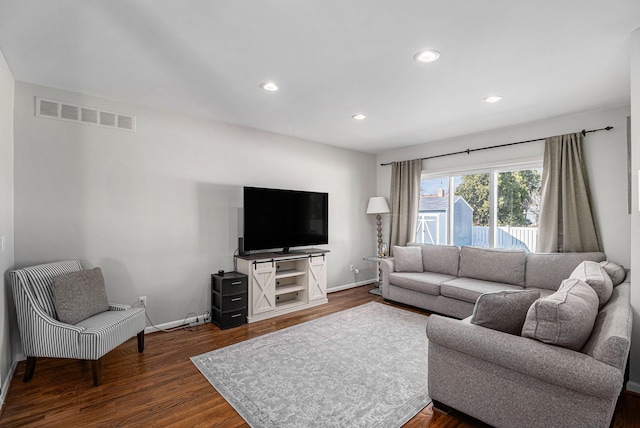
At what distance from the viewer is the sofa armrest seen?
57.1 inches

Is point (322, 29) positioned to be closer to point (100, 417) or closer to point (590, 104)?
point (100, 417)

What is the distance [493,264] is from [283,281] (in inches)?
113

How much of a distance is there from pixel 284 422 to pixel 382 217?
14.3ft

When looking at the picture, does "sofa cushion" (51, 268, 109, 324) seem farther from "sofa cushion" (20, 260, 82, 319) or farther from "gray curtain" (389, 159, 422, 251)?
"gray curtain" (389, 159, 422, 251)

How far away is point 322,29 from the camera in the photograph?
1.98 meters

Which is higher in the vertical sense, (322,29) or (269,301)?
(322,29)

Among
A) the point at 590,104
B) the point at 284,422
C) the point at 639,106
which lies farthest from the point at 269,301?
the point at 590,104

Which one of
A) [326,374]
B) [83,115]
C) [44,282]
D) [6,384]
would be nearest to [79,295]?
[44,282]

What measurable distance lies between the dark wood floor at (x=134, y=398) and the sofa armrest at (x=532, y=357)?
1.83 ft

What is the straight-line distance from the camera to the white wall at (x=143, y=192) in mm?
2840

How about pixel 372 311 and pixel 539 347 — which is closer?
pixel 539 347

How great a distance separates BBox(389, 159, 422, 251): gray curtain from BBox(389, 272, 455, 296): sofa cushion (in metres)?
0.96

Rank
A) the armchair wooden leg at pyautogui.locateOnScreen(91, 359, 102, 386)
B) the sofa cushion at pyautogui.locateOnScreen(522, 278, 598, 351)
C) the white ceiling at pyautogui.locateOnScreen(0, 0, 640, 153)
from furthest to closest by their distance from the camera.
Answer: the armchair wooden leg at pyautogui.locateOnScreen(91, 359, 102, 386) < the white ceiling at pyautogui.locateOnScreen(0, 0, 640, 153) < the sofa cushion at pyautogui.locateOnScreen(522, 278, 598, 351)

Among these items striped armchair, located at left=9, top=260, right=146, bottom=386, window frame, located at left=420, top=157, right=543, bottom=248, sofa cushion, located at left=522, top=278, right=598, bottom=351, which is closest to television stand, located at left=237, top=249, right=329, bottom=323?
striped armchair, located at left=9, top=260, right=146, bottom=386
